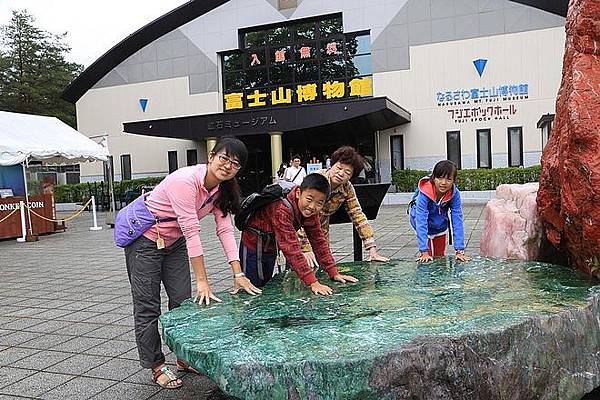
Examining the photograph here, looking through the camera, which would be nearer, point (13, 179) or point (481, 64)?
point (13, 179)

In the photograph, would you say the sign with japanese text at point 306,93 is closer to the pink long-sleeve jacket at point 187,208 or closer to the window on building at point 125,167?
the window on building at point 125,167

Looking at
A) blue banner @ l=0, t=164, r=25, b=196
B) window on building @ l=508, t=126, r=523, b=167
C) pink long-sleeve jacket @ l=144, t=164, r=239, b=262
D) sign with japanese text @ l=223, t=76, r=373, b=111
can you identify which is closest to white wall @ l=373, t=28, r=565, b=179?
window on building @ l=508, t=126, r=523, b=167

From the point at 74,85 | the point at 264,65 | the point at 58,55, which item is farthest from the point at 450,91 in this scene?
the point at 58,55

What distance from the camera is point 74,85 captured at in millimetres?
26219

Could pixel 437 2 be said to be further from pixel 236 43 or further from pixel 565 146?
pixel 565 146

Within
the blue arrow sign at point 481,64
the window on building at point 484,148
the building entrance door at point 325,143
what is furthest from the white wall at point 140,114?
the window on building at point 484,148

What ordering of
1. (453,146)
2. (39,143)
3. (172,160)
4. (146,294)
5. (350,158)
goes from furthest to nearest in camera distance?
(172,160)
(453,146)
(39,143)
(350,158)
(146,294)

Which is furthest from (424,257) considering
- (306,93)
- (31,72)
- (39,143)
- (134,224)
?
(31,72)

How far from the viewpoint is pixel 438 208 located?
5.03 meters

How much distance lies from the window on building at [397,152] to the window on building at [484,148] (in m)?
2.73

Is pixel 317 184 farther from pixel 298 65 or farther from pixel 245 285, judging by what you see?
pixel 298 65

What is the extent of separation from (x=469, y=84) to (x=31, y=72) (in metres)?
26.0

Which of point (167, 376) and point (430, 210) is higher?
point (430, 210)

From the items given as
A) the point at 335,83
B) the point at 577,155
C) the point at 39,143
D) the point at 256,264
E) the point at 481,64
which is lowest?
the point at 256,264
